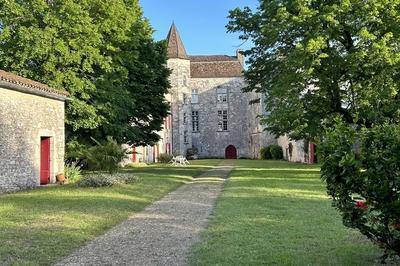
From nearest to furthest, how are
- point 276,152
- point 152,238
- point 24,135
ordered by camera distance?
point 152,238
point 24,135
point 276,152

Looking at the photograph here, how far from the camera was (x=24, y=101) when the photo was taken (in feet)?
54.0

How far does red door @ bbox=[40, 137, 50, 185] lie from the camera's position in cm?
1866

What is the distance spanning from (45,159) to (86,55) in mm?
5593

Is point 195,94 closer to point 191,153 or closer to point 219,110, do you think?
point 219,110

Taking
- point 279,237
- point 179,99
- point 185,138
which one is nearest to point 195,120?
point 185,138

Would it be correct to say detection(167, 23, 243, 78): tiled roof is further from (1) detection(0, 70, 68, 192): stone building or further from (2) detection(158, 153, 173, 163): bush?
(1) detection(0, 70, 68, 192): stone building

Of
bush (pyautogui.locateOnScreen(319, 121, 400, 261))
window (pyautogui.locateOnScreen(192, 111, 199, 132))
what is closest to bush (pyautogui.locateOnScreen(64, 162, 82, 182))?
bush (pyautogui.locateOnScreen(319, 121, 400, 261))

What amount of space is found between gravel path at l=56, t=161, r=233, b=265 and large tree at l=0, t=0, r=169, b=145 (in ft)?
36.3

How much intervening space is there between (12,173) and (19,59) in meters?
6.51

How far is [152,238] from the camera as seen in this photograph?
7582 millimetres

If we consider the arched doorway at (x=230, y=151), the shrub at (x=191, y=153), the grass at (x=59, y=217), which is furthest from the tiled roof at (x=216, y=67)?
the grass at (x=59, y=217)

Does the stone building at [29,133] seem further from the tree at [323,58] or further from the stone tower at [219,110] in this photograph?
the stone tower at [219,110]

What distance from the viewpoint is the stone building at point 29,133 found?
15188 mm

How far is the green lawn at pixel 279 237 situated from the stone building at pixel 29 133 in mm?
7493
